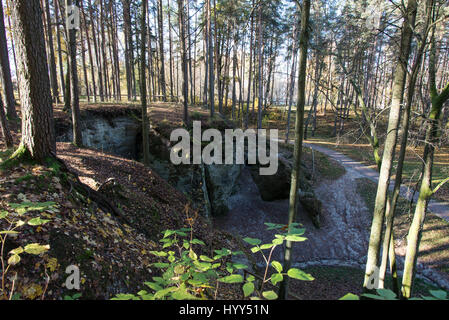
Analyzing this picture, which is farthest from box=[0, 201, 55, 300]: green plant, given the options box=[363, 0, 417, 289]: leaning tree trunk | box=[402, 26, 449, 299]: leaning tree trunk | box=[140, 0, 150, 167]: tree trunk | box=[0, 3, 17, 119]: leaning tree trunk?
box=[0, 3, 17, 119]: leaning tree trunk

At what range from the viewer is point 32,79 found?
4309 mm

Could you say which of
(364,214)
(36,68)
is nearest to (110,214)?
(36,68)

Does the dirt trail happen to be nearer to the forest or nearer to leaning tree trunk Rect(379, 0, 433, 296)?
the forest

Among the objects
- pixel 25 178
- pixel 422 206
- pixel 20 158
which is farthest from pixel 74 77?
pixel 422 206

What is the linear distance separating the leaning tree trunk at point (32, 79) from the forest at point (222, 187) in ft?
0.08

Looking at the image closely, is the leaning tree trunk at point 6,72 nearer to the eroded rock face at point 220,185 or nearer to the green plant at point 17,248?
the eroded rock face at point 220,185

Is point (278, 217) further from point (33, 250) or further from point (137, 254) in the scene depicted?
point (33, 250)

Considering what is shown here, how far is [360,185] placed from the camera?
14992 millimetres

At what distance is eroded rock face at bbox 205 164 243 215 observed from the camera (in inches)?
517

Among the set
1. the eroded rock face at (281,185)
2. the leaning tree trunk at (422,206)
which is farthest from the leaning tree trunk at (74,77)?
the leaning tree trunk at (422,206)

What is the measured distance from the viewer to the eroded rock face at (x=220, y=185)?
13141 millimetres
